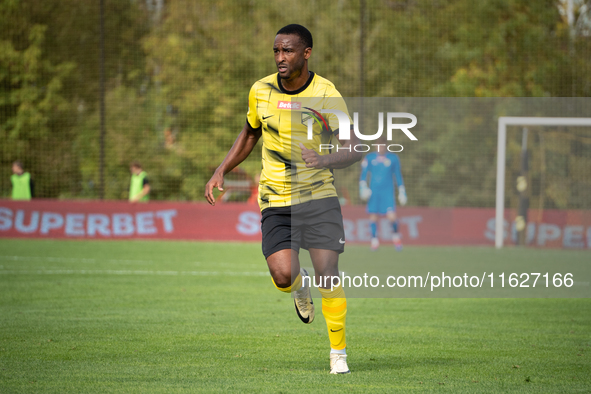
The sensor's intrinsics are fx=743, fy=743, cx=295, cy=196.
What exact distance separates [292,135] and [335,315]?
1257 mm

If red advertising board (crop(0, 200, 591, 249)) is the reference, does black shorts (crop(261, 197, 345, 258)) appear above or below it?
above

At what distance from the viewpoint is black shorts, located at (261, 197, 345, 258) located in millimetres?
5008

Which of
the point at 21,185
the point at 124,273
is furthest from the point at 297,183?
the point at 21,185

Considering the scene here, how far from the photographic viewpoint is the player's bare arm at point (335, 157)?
4.69 metres

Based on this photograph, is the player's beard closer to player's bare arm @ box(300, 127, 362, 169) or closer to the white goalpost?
player's bare arm @ box(300, 127, 362, 169)

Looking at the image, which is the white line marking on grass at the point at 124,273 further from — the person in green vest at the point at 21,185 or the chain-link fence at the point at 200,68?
the chain-link fence at the point at 200,68

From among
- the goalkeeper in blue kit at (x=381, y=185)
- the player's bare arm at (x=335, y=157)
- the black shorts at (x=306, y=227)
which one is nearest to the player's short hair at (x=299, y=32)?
the player's bare arm at (x=335, y=157)

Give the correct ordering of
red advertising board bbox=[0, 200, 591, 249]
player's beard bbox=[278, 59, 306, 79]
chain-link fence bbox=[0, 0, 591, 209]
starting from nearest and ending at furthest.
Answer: player's beard bbox=[278, 59, 306, 79]
red advertising board bbox=[0, 200, 591, 249]
chain-link fence bbox=[0, 0, 591, 209]

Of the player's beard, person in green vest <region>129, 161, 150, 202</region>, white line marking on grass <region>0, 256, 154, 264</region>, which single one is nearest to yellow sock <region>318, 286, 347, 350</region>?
the player's beard

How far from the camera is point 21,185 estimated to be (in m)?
19.3

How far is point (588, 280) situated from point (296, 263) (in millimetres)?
7767

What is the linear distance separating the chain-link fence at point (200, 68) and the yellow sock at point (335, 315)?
50.9ft

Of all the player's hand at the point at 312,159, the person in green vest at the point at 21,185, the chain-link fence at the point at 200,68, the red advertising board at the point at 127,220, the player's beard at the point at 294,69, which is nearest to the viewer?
the player's hand at the point at 312,159

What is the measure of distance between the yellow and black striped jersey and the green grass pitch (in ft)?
4.04
